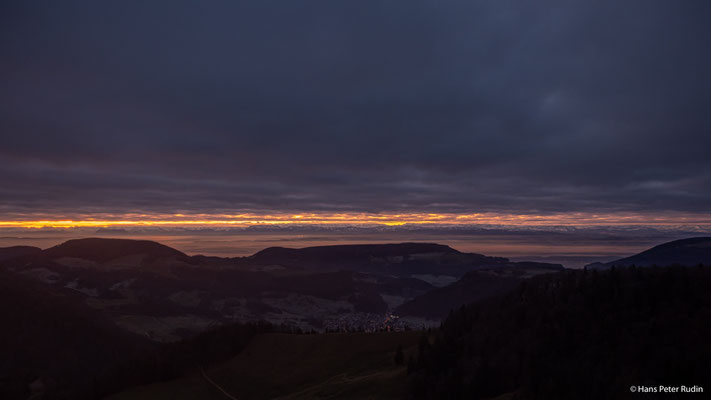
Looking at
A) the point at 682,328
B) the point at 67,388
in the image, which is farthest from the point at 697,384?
the point at 67,388

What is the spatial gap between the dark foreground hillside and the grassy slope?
747cm

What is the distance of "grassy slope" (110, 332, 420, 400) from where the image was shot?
184ft

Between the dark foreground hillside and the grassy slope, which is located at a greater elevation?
the dark foreground hillside

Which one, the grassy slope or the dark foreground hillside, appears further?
the grassy slope

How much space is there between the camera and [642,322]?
38344mm

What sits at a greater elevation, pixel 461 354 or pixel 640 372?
pixel 640 372

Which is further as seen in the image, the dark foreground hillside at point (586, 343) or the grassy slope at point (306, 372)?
the grassy slope at point (306, 372)

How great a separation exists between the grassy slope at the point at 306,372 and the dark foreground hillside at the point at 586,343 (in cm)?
747

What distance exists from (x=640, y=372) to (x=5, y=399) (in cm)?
16186

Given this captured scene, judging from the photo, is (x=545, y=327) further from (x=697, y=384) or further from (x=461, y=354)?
(x=697, y=384)

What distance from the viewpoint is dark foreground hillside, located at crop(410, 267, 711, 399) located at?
109ft

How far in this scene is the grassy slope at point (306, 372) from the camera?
5619 centimetres

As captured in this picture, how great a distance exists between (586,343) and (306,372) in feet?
157

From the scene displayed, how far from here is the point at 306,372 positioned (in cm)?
7462
